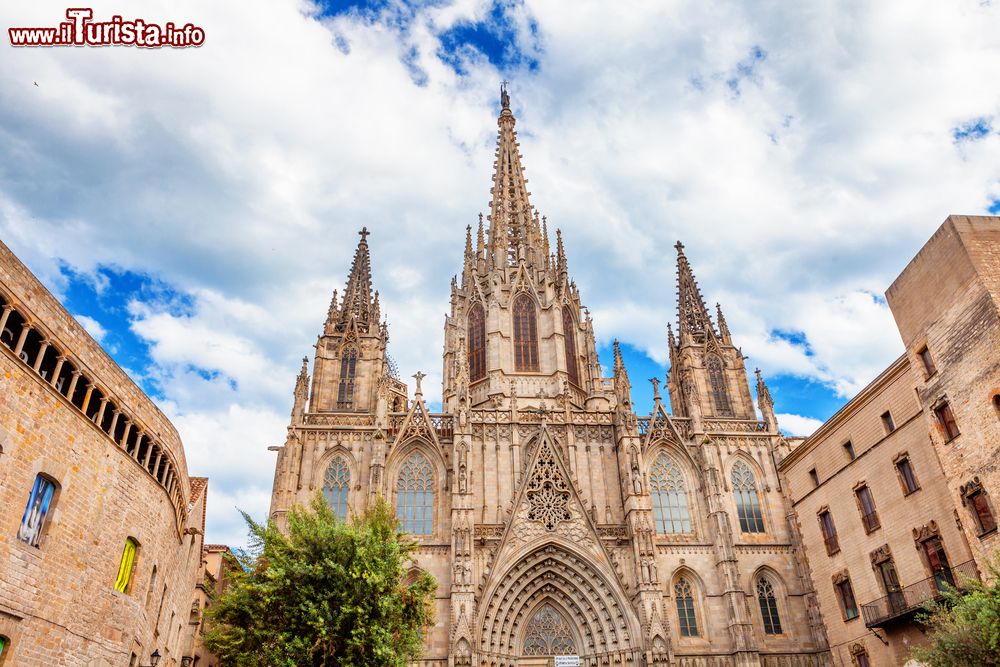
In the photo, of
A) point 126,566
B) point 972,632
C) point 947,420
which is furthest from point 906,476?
point 126,566

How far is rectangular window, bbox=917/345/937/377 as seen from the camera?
20.9 meters

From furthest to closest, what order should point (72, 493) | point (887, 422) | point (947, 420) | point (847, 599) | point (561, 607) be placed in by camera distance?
point (561, 607)
point (847, 599)
point (887, 422)
point (947, 420)
point (72, 493)

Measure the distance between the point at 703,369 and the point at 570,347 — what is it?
7.27 meters

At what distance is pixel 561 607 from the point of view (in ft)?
93.7

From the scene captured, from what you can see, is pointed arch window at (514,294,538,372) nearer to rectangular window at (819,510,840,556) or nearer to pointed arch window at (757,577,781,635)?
pointed arch window at (757,577,781,635)

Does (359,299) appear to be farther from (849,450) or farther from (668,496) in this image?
(849,450)

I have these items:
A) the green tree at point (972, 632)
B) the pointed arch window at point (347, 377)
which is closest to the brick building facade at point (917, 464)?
the green tree at point (972, 632)

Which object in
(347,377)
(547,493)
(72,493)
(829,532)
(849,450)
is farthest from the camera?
(347,377)

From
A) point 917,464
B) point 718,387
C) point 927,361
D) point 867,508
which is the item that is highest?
point 718,387

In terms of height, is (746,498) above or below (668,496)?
below

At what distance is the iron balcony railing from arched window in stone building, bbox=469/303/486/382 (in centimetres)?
2041

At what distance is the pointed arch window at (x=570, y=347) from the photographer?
37.3 metres

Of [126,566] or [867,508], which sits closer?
[126,566]

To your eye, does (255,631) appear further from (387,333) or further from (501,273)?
(501,273)
